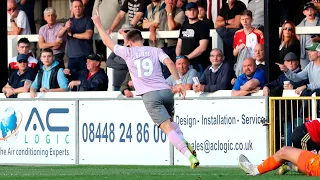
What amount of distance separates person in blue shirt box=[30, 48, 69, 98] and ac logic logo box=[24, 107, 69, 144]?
0.60 metres

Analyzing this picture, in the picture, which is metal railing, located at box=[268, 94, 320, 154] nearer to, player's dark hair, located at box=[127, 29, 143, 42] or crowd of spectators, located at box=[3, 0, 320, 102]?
crowd of spectators, located at box=[3, 0, 320, 102]

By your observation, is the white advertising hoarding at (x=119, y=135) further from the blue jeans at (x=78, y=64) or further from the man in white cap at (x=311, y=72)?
the man in white cap at (x=311, y=72)

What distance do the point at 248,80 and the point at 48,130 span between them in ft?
13.9

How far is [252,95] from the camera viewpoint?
1759 cm

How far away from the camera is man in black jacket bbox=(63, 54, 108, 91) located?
19.5 metres

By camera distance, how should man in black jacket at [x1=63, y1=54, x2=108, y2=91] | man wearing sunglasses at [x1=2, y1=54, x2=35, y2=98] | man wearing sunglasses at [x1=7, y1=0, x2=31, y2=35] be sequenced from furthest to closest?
man wearing sunglasses at [x1=7, y1=0, x2=31, y2=35] < man wearing sunglasses at [x1=2, y1=54, x2=35, y2=98] < man in black jacket at [x1=63, y1=54, x2=108, y2=91]

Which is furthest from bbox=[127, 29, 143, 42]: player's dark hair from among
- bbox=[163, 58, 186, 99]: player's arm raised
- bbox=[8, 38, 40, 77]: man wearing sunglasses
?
bbox=[8, 38, 40, 77]: man wearing sunglasses

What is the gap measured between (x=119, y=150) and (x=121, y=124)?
501 millimetres

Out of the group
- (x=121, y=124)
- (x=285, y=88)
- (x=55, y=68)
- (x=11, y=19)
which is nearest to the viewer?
(x=285, y=88)

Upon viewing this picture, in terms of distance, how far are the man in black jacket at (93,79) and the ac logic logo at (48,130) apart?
815 millimetres

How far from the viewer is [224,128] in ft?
57.6

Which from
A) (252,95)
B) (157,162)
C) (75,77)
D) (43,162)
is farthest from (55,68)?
(252,95)

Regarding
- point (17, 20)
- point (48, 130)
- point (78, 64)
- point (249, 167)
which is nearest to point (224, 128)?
point (48, 130)

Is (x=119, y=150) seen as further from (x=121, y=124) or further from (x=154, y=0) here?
(x=154, y=0)
